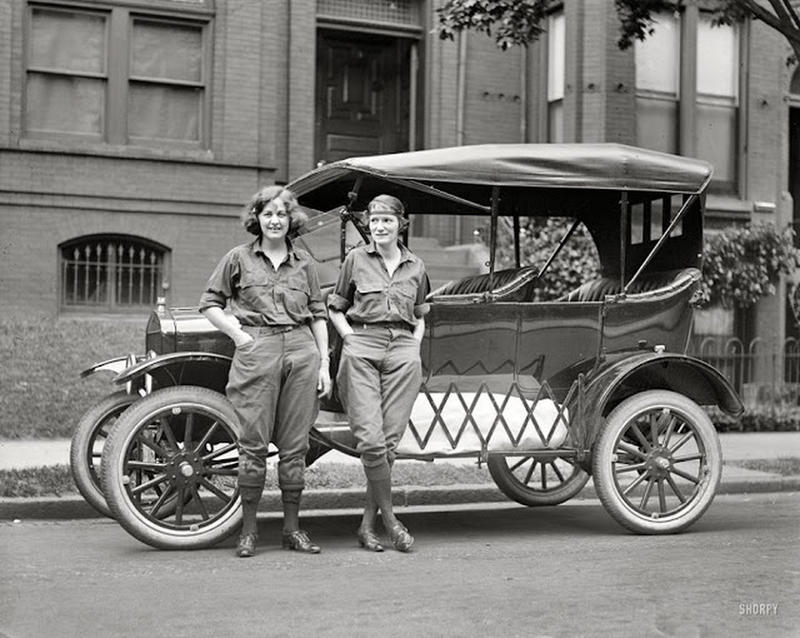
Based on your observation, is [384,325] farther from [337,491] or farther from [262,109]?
[262,109]

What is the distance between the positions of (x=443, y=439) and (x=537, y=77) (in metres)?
10.7

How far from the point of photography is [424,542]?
722cm

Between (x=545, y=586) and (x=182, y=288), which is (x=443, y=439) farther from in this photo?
(x=182, y=288)

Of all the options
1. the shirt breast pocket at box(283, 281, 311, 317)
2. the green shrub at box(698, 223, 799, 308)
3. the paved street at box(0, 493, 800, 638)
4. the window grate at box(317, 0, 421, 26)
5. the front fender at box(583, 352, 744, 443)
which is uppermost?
the window grate at box(317, 0, 421, 26)

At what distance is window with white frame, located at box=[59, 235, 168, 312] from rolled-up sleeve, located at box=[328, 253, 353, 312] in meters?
7.86

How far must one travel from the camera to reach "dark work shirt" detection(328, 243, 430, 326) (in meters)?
6.82

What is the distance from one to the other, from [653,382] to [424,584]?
2569mm

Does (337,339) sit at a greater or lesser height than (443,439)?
greater

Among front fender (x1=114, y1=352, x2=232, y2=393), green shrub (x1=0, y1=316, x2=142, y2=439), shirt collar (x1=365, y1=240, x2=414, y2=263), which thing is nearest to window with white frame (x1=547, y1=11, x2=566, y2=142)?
green shrub (x1=0, y1=316, x2=142, y2=439)

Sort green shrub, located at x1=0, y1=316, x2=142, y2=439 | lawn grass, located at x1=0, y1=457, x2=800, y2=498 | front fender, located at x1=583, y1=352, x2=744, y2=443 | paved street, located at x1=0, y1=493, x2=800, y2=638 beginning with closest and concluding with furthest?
1. paved street, located at x1=0, y1=493, x2=800, y2=638
2. front fender, located at x1=583, y1=352, x2=744, y2=443
3. lawn grass, located at x1=0, y1=457, x2=800, y2=498
4. green shrub, located at x1=0, y1=316, x2=142, y2=439

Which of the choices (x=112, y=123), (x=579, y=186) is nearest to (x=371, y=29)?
(x=112, y=123)

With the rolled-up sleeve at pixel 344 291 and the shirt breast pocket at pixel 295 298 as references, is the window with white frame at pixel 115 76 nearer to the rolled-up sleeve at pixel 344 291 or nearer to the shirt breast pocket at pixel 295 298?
the rolled-up sleeve at pixel 344 291

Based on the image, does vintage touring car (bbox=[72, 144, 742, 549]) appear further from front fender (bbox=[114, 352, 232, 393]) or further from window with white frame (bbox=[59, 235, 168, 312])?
window with white frame (bbox=[59, 235, 168, 312])
